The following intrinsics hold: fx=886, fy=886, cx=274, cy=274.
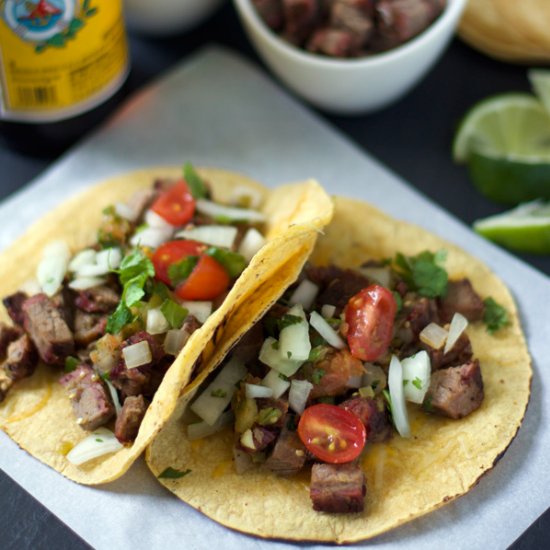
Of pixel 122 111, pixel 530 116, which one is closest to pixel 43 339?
pixel 122 111

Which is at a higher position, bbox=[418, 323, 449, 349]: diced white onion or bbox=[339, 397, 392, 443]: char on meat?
bbox=[418, 323, 449, 349]: diced white onion

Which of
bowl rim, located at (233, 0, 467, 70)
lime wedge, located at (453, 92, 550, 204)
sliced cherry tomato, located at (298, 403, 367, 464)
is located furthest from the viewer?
lime wedge, located at (453, 92, 550, 204)

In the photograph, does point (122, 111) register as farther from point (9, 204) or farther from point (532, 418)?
point (532, 418)

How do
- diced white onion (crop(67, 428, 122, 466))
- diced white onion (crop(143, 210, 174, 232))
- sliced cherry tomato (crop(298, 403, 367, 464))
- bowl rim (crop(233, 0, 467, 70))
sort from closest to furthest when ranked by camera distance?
sliced cherry tomato (crop(298, 403, 367, 464))
diced white onion (crop(67, 428, 122, 466))
diced white onion (crop(143, 210, 174, 232))
bowl rim (crop(233, 0, 467, 70))

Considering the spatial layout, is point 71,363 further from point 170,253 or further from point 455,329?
point 455,329

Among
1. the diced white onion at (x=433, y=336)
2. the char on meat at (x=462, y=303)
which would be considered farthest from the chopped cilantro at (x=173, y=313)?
the char on meat at (x=462, y=303)

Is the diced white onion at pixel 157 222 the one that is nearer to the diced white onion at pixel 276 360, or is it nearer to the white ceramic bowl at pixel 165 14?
the diced white onion at pixel 276 360

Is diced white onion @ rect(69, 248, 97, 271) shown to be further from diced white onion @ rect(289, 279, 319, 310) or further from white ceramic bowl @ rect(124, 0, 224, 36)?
white ceramic bowl @ rect(124, 0, 224, 36)

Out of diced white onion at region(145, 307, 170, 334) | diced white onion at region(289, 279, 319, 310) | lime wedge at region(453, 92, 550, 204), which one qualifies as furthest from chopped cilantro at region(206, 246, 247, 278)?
lime wedge at region(453, 92, 550, 204)
